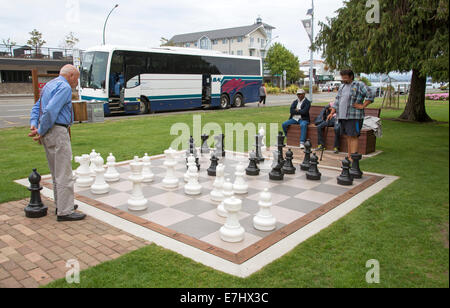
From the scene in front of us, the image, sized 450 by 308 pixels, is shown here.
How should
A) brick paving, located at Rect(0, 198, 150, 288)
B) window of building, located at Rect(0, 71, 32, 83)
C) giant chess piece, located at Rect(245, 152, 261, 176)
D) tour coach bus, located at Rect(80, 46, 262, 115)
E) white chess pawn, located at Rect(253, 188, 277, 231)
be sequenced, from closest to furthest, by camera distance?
1. brick paving, located at Rect(0, 198, 150, 288)
2. white chess pawn, located at Rect(253, 188, 277, 231)
3. giant chess piece, located at Rect(245, 152, 261, 176)
4. tour coach bus, located at Rect(80, 46, 262, 115)
5. window of building, located at Rect(0, 71, 32, 83)

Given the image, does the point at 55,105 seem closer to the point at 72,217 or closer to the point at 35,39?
the point at 72,217

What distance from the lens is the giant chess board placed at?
345 cm

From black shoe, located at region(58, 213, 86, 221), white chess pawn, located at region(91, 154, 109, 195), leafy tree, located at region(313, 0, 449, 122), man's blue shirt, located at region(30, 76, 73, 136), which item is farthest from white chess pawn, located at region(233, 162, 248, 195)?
leafy tree, located at region(313, 0, 449, 122)

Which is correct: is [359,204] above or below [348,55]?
below

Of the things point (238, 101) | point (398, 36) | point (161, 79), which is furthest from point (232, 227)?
point (238, 101)

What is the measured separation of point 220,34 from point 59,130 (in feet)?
240

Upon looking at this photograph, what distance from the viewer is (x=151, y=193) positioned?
5.28 m

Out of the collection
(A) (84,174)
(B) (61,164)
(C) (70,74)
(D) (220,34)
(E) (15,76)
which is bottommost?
(A) (84,174)

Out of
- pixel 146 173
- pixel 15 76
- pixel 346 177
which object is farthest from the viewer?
pixel 15 76

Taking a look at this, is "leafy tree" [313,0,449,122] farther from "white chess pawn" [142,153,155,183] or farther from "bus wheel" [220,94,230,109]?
"bus wheel" [220,94,230,109]

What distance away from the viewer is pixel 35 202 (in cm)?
442

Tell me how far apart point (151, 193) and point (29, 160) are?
3.57 metres
